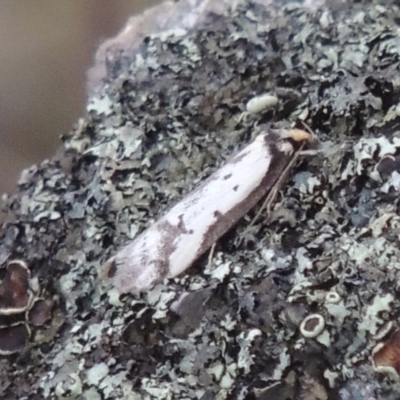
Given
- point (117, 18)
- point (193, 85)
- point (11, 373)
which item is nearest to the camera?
point (11, 373)

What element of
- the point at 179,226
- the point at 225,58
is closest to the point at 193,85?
the point at 225,58

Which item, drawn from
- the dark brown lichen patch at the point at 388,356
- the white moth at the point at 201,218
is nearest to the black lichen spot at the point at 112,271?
the white moth at the point at 201,218

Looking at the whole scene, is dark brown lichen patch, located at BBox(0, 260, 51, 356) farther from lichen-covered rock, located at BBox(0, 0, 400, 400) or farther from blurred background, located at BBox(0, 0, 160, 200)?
blurred background, located at BBox(0, 0, 160, 200)

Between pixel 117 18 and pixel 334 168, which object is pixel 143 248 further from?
pixel 117 18

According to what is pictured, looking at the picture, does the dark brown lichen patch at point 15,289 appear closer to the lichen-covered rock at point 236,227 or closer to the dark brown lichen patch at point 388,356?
the lichen-covered rock at point 236,227

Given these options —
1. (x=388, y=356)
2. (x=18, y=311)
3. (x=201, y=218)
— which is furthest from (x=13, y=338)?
(x=388, y=356)

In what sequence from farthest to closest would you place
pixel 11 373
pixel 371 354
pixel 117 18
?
pixel 117 18 → pixel 11 373 → pixel 371 354
